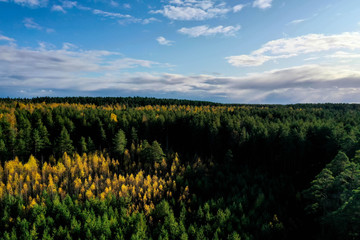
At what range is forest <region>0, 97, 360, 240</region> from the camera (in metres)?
49.8

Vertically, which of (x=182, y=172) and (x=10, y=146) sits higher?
(x=10, y=146)

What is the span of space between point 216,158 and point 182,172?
19591 mm

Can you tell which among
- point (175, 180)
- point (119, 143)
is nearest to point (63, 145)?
point (119, 143)

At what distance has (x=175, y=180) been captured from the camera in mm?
75250

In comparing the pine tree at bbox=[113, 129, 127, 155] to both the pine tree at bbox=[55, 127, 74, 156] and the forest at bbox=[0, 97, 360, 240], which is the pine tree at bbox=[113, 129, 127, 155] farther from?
the pine tree at bbox=[55, 127, 74, 156]

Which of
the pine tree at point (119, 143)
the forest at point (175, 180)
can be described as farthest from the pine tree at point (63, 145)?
the pine tree at point (119, 143)

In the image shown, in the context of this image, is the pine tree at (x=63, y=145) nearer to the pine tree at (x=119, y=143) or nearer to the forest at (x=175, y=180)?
the forest at (x=175, y=180)

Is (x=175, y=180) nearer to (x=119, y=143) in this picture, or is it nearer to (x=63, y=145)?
(x=119, y=143)

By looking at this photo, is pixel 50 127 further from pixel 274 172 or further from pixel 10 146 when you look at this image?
pixel 274 172

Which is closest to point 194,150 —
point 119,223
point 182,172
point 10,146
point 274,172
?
point 182,172

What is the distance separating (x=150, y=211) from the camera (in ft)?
189

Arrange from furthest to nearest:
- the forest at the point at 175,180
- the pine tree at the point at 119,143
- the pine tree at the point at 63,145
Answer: the pine tree at the point at 119,143
the pine tree at the point at 63,145
the forest at the point at 175,180

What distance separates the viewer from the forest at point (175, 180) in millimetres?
49844

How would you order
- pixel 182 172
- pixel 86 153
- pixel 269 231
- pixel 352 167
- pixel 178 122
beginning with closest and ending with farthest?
pixel 352 167, pixel 269 231, pixel 182 172, pixel 86 153, pixel 178 122
